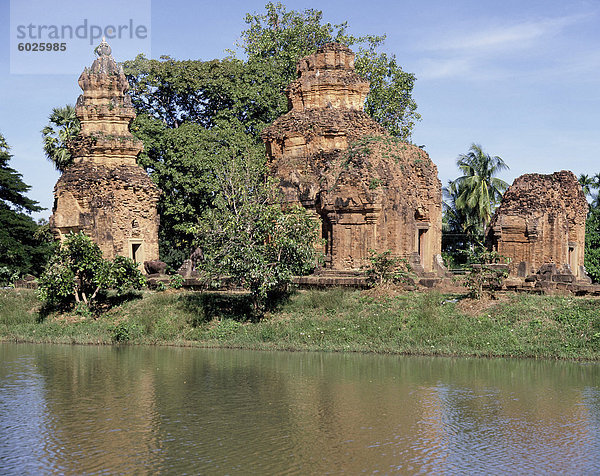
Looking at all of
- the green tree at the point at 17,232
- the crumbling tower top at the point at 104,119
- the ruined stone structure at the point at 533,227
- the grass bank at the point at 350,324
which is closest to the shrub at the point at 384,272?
the grass bank at the point at 350,324

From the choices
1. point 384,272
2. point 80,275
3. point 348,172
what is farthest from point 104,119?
point 384,272

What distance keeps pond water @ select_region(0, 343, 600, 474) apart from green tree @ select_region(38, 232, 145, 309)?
443 centimetres

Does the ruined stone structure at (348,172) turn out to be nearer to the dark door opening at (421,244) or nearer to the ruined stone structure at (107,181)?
the dark door opening at (421,244)

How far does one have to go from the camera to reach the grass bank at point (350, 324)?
17.2 m

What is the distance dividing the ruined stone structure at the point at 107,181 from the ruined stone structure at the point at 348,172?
4.71 m

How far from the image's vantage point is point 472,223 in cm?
3938

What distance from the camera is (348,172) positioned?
23.2m

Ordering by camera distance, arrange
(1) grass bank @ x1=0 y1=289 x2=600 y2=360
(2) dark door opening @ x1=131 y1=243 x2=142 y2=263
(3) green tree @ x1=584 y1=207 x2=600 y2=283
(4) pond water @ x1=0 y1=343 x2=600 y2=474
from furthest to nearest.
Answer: (3) green tree @ x1=584 y1=207 x2=600 y2=283 < (2) dark door opening @ x1=131 y1=243 x2=142 y2=263 < (1) grass bank @ x1=0 y1=289 x2=600 y2=360 < (4) pond water @ x1=0 y1=343 x2=600 y2=474

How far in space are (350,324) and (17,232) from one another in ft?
62.0

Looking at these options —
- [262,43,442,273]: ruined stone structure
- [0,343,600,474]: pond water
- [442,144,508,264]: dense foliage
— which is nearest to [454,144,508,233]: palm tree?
[442,144,508,264]: dense foliage

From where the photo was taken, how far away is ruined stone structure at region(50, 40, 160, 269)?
2542cm

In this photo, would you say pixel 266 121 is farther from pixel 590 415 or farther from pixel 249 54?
pixel 590 415

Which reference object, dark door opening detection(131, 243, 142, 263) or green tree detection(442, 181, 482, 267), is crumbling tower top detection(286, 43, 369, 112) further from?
green tree detection(442, 181, 482, 267)

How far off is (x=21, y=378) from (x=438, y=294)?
10.5m
